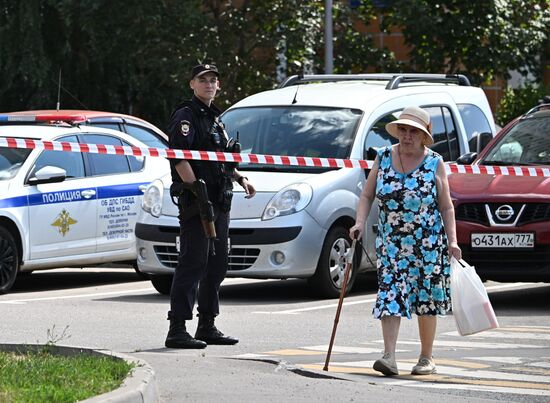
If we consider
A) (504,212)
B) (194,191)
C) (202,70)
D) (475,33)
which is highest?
(475,33)

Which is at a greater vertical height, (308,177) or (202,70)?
(202,70)

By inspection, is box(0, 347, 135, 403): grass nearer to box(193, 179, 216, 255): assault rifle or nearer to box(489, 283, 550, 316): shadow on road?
box(193, 179, 216, 255): assault rifle

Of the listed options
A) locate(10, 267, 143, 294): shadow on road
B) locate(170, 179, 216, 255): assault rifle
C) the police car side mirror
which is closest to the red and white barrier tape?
the police car side mirror

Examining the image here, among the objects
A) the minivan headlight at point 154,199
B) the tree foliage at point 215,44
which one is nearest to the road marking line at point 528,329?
the minivan headlight at point 154,199

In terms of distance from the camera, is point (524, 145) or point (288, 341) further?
point (524, 145)

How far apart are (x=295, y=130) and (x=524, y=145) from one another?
2091 millimetres

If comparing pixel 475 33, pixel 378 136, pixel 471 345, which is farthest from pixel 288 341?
pixel 475 33

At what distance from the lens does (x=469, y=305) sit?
870cm

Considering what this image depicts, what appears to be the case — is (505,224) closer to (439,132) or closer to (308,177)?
(308,177)

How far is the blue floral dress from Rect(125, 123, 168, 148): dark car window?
24.4 ft

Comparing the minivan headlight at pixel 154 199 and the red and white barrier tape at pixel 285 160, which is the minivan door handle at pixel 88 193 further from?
the red and white barrier tape at pixel 285 160

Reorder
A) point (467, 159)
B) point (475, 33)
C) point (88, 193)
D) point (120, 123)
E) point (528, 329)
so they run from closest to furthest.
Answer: point (528, 329), point (467, 159), point (88, 193), point (120, 123), point (475, 33)

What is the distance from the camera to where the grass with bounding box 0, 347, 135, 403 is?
22.7 feet

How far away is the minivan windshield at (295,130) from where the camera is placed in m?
13.7
